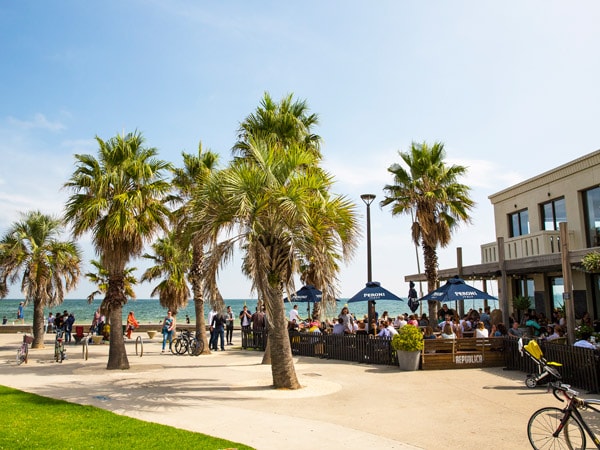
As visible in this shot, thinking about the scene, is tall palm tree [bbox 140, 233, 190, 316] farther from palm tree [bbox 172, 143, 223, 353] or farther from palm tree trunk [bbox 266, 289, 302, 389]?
palm tree trunk [bbox 266, 289, 302, 389]

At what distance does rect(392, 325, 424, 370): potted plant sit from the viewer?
1513 cm

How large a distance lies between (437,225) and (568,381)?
38.7ft

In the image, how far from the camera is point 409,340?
49.7 ft

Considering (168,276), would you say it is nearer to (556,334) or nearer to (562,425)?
(556,334)

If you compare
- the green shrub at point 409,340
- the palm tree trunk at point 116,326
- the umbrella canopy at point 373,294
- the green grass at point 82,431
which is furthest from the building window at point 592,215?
the palm tree trunk at point 116,326

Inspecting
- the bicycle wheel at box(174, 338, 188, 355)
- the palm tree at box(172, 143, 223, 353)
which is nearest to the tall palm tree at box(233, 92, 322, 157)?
the palm tree at box(172, 143, 223, 353)

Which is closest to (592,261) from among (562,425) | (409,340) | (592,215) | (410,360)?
(409,340)

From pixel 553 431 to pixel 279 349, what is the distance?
6824mm

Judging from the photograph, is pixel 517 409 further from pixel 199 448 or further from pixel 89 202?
pixel 89 202

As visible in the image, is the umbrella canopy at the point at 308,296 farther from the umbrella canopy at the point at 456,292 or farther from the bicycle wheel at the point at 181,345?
the umbrella canopy at the point at 456,292

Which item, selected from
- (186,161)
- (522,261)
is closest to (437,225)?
(522,261)

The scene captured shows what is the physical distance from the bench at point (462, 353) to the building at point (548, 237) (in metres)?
3.58

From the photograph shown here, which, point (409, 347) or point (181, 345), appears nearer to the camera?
→ point (409, 347)

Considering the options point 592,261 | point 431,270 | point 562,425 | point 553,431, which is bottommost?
point 553,431
